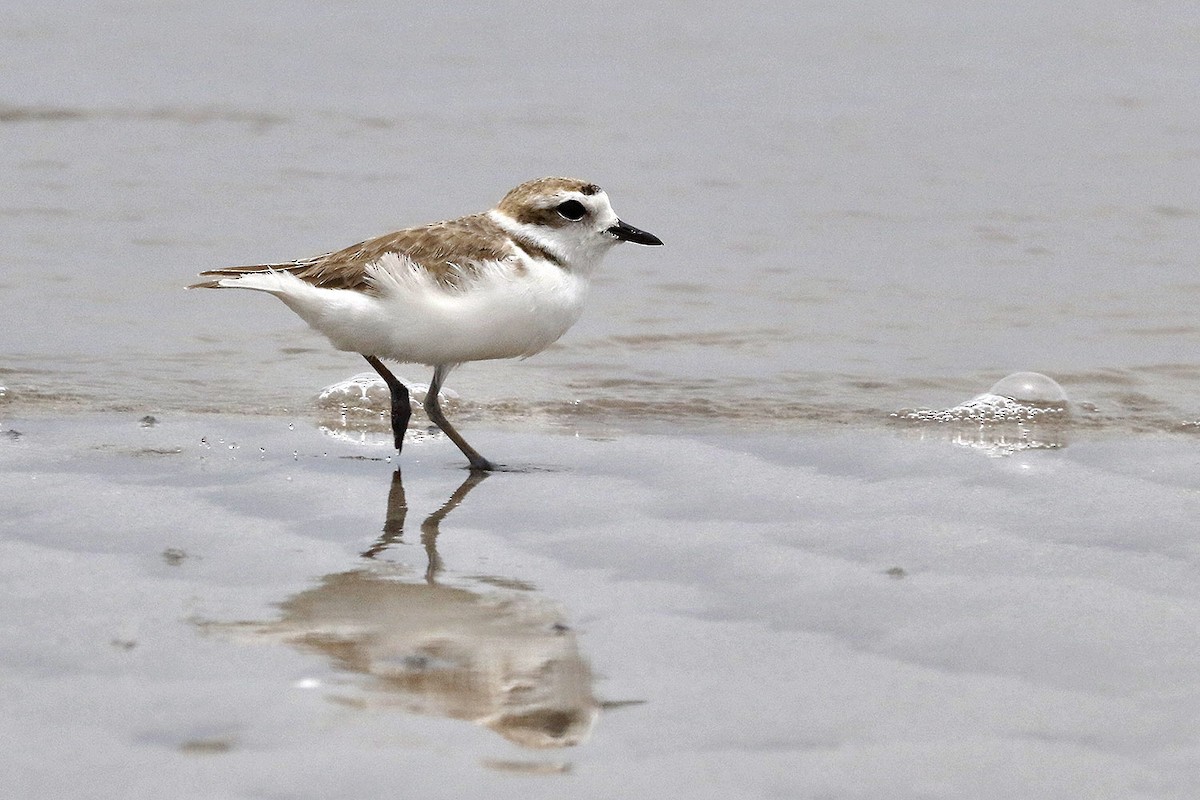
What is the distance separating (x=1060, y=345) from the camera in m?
8.39

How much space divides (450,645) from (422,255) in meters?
2.59

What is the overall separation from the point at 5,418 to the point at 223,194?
5.59 metres

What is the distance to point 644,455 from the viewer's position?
5.98 meters

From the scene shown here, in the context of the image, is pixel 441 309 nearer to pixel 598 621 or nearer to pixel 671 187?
pixel 598 621

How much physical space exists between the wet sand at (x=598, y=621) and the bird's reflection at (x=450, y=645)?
1cm

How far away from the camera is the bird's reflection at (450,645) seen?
3344mm

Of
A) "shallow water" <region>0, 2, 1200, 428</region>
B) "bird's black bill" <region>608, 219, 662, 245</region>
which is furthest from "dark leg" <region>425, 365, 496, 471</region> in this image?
"bird's black bill" <region>608, 219, 662, 245</region>

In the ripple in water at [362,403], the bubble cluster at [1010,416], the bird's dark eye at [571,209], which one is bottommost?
the ripple in water at [362,403]

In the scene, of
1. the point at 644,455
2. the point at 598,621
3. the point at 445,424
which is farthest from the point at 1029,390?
the point at 598,621

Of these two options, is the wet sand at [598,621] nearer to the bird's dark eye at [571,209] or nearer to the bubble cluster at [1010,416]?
the bubble cluster at [1010,416]

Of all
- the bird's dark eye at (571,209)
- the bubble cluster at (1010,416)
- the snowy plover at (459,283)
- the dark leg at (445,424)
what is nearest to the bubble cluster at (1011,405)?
the bubble cluster at (1010,416)

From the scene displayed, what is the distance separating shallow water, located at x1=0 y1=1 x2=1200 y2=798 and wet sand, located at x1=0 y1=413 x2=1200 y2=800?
0.6 inches

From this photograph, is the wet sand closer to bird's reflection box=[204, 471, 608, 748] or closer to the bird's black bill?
bird's reflection box=[204, 471, 608, 748]

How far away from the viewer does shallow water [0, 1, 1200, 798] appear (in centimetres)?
327
